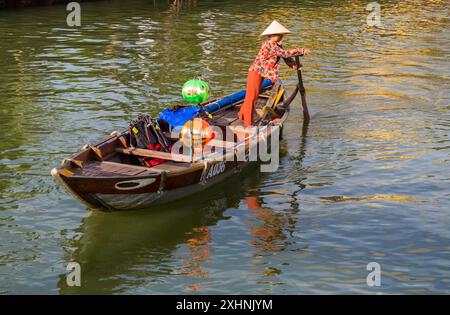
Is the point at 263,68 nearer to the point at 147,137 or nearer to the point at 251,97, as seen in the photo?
the point at 251,97

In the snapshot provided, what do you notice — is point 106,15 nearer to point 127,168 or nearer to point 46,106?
point 46,106

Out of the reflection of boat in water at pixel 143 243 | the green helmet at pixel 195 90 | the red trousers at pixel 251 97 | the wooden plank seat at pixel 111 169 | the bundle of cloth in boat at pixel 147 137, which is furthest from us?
the red trousers at pixel 251 97

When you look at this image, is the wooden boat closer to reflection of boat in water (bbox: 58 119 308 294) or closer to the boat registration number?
the boat registration number

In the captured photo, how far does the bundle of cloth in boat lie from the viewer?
11703mm

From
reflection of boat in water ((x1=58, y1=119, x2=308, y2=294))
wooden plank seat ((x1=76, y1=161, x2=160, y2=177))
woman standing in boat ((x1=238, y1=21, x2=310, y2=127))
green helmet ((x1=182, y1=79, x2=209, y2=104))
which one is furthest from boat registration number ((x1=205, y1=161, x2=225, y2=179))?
woman standing in boat ((x1=238, y1=21, x2=310, y2=127))

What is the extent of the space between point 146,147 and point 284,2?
25.5m

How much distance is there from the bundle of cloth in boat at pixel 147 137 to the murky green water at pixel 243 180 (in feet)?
3.71

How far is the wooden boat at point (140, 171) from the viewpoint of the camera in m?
9.79

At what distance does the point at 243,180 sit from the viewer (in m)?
12.4

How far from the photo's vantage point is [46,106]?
55.5 ft

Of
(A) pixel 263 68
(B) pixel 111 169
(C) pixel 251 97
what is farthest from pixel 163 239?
(A) pixel 263 68


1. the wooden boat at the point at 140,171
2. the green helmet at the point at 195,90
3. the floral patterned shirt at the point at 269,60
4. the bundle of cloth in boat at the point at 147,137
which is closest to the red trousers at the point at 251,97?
the floral patterned shirt at the point at 269,60

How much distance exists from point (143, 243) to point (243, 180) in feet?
9.70

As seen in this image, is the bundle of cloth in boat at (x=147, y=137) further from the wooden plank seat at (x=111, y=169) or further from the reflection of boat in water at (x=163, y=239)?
the reflection of boat in water at (x=163, y=239)
